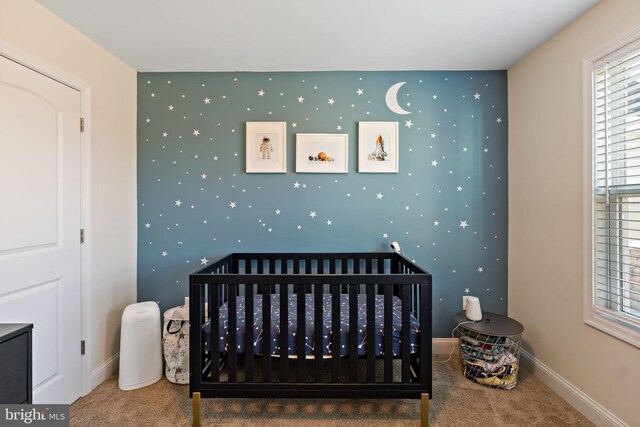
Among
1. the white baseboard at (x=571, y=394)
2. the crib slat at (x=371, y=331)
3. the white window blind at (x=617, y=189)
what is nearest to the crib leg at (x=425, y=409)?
the crib slat at (x=371, y=331)

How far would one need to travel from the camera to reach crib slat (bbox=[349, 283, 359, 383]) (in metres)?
1.55

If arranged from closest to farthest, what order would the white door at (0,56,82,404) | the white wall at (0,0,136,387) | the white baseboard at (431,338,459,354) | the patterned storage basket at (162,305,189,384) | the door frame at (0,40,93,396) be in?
the white door at (0,56,82,404) < the white wall at (0,0,136,387) < the door frame at (0,40,93,396) < the patterned storage basket at (162,305,189,384) < the white baseboard at (431,338,459,354)

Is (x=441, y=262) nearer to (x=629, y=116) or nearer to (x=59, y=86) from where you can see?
(x=629, y=116)

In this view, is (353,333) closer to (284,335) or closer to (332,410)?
(284,335)

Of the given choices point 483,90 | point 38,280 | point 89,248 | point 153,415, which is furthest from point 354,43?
point 153,415

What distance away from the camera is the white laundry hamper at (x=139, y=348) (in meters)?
1.90

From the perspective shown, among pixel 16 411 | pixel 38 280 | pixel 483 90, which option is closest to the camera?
pixel 16 411

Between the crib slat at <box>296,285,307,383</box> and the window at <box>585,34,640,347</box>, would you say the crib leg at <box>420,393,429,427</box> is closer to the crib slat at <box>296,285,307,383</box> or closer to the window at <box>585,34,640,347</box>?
the crib slat at <box>296,285,307,383</box>

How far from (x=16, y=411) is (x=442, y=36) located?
2771 millimetres

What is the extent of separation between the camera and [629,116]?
1.48 m

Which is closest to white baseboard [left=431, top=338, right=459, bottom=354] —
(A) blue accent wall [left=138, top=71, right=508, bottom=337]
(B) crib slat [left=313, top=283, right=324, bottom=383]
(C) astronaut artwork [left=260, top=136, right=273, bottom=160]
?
(A) blue accent wall [left=138, top=71, right=508, bottom=337]

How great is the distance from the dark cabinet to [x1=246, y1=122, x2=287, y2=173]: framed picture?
1.60 metres

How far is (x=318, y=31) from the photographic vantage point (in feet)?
5.97

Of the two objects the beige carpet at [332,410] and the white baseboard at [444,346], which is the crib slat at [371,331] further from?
the white baseboard at [444,346]
